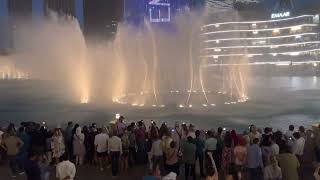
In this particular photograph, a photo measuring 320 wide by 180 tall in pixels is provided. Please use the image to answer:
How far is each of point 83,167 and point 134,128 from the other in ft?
6.93

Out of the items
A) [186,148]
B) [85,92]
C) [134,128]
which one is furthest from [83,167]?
[85,92]

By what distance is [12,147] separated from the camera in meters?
14.3

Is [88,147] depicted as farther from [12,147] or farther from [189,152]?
[189,152]

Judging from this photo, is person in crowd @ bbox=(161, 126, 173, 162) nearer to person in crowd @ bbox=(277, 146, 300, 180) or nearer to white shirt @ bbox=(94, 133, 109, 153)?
white shirt @ bbox=(94, 133, 109, 153)

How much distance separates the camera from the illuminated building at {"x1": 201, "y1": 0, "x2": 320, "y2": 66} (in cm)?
16075

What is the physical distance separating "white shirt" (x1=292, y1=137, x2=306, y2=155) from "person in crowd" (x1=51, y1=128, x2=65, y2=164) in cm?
698

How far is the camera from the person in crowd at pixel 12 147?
Answer: 14298 millimetres

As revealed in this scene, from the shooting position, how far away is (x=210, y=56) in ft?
586

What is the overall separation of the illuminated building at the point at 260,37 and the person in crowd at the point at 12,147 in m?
154

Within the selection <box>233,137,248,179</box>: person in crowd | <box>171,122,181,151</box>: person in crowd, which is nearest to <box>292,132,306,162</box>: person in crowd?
<box>233,137,248,179</box>: person in crowd

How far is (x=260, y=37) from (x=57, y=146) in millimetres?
166839

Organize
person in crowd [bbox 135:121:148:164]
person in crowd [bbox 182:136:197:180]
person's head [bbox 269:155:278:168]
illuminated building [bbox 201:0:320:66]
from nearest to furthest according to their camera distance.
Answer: person's head [bbox 269:155:278:168] < person in crowd [bbox 182:136:197:180] < person in crowd [bbox 135:121:148:164] < illuminated building [bbox 201:0:320:66]

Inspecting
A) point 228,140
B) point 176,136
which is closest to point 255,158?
point 228,140

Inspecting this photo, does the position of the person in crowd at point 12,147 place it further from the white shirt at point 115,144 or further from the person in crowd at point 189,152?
the person in crowd at point 189,152
